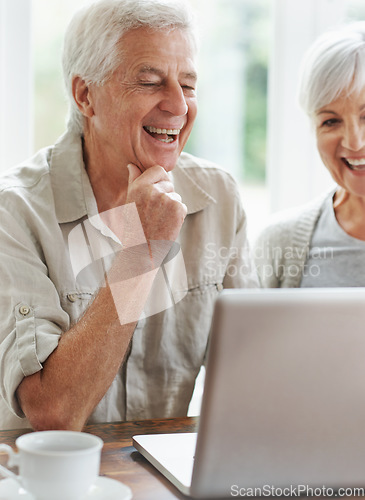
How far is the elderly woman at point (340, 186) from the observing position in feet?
5.87

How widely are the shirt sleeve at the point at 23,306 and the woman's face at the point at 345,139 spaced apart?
886mm

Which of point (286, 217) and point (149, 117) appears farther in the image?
point (286, 217)

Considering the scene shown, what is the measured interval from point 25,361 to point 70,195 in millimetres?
452

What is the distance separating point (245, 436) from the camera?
83 cm

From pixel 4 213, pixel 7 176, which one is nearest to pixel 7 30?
pixel 7 176

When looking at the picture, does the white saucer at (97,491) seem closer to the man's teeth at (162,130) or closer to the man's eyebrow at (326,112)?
the man's teeth at (162,130)

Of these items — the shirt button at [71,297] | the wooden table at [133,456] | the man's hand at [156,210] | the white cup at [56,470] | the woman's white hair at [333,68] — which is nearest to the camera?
the white cup at [56,470]

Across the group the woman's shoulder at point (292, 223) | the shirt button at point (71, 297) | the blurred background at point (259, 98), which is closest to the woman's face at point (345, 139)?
the woman's shoulder at point (292, 223)

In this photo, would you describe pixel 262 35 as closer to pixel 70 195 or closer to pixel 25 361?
pixel 70 195

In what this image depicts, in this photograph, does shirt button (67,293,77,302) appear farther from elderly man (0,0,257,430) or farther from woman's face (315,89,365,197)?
woman's face (315,89,365,197)

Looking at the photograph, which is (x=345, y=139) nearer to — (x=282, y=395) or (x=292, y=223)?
(x=292, y=223)

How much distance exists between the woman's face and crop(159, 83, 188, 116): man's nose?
0.50 meters

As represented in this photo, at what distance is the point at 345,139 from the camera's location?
1.82 meters

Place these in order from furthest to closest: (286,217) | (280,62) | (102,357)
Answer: (280,62) → (286,217) → (102,357)
